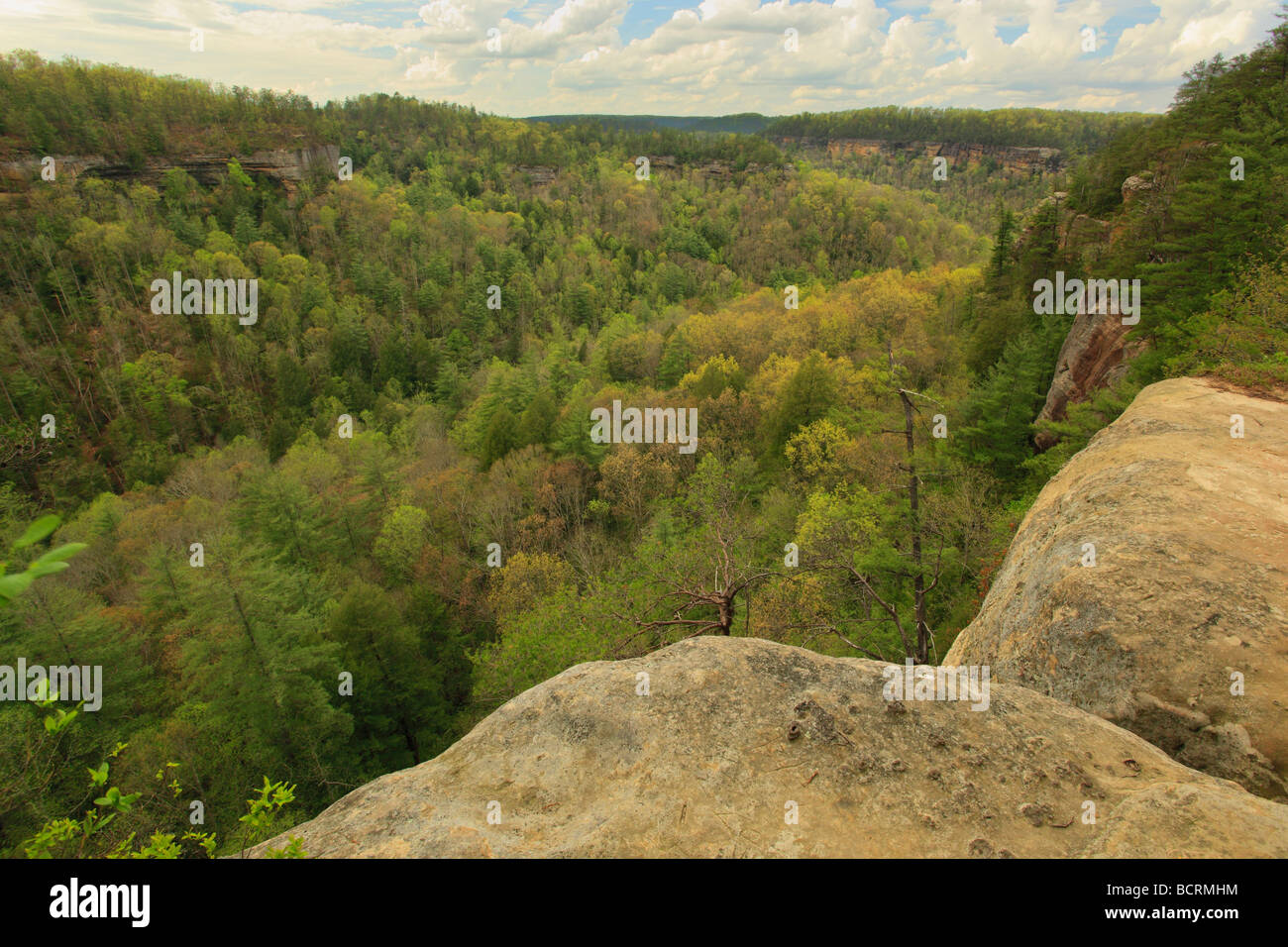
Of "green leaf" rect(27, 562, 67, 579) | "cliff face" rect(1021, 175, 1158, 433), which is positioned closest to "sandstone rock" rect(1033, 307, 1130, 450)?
"cliff face" rect(1021, 175, 1158, 433)

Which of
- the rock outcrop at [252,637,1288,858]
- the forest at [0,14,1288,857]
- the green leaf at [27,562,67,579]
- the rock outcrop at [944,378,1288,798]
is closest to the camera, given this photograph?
the green leaf at [27,562,67,579]

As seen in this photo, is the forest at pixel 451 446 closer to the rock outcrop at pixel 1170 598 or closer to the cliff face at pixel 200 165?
the cliff face at pixel 200 165

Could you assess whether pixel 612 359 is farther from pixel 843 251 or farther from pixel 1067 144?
pixel 1067 144

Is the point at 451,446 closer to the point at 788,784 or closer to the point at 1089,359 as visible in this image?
the point at 1089,359

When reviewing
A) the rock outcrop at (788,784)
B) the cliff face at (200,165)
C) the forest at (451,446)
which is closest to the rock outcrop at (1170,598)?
the rock outcrop at (788,784)

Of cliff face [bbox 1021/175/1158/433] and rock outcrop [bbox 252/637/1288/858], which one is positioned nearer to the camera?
rock outcrop [bbox 252/637/1288/858]

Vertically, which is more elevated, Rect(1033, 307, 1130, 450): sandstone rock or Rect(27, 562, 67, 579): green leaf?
Rect(1033, 307, 1130, 450): sandstone rock

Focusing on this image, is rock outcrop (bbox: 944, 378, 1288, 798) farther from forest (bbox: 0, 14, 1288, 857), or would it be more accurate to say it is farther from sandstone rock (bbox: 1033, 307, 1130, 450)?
sandstone rock (bbox: 1033, 307, 1130, 450)

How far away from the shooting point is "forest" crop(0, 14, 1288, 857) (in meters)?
19.6

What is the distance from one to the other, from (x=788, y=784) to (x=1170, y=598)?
236 inches

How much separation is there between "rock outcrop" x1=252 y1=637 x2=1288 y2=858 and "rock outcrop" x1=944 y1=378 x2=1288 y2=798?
1.34 metres

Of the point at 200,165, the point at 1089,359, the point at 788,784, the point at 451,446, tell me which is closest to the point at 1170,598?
the point at 788,784

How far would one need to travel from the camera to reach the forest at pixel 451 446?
19.6m

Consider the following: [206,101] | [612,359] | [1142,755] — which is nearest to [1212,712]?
[1142,755]
